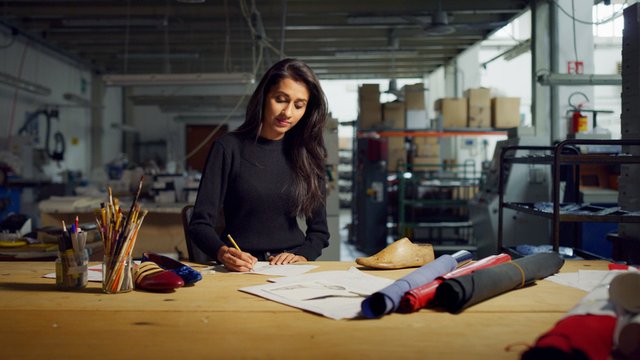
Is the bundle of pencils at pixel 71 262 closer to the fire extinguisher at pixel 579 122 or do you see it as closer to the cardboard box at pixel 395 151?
the fire extinguisher at pixel 579 122

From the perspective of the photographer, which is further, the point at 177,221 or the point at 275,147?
the point at 177,221

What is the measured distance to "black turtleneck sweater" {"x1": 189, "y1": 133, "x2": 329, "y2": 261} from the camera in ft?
6.87

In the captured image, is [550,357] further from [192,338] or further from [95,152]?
[95,152]

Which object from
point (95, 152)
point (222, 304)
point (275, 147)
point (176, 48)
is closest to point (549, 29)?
point (275, 147)

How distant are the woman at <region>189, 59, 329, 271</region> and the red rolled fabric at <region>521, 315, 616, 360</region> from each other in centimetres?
122

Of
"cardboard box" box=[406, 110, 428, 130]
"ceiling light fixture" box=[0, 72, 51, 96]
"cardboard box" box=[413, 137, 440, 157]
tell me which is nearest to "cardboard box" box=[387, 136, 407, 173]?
"cardboard box" box=[413, 137, 440, 157]

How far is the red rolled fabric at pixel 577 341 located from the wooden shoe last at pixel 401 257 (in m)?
0.73

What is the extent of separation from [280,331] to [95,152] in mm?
12428

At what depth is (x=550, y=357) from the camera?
807 mm

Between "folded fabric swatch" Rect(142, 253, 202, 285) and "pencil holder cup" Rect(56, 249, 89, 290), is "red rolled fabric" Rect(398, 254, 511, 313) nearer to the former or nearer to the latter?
"folded fabric swatch" Rect(142, 253, 202, 285)

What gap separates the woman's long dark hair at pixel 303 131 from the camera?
6.72 ft

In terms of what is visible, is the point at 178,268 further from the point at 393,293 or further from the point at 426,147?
the point at 426,147

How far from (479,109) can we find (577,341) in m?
7.28

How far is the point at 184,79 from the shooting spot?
202 inches
